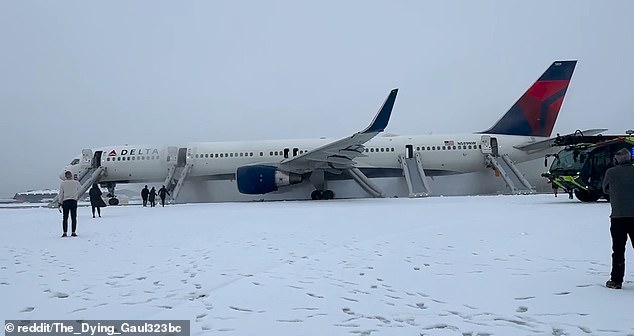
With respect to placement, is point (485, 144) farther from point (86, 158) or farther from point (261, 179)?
point (86, 158)

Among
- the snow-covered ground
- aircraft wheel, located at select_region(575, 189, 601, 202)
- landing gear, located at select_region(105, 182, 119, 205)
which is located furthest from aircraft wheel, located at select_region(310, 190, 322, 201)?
the snow-covered ground

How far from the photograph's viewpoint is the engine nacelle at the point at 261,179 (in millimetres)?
19125

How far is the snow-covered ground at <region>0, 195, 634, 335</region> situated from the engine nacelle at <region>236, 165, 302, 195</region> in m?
11.3

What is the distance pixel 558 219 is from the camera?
884 centimetres

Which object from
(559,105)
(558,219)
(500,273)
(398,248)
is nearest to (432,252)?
(398,248)

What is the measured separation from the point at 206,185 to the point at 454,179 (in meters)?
12.4

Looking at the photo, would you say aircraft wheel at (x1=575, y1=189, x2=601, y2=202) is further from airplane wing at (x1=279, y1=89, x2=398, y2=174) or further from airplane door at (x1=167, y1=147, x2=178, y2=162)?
airplane door at (x1=167, y1=147, x2=178, y2=162)

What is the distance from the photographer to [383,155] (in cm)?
2222

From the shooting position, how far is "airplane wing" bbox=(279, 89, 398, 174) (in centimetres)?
1773

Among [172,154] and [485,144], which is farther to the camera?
[172,154]

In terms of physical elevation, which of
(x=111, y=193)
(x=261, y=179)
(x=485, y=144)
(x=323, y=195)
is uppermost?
(x=485, y=144)

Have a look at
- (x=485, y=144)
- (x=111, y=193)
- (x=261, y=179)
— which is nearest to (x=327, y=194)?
(x=261, y=179)

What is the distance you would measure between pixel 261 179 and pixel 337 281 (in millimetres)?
15100

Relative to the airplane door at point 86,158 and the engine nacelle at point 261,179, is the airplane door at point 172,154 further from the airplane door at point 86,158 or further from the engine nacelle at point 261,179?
the engine nacelle at point 261,179
